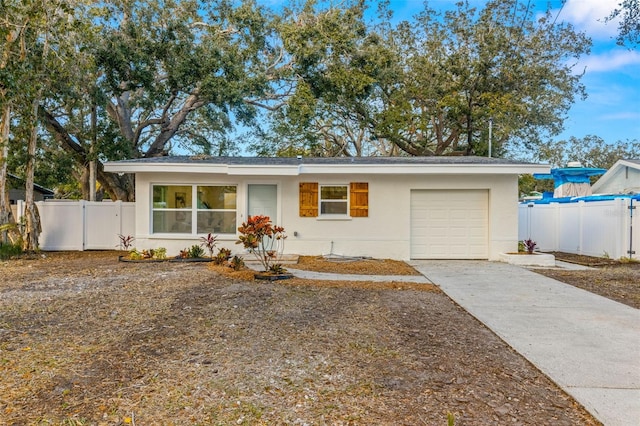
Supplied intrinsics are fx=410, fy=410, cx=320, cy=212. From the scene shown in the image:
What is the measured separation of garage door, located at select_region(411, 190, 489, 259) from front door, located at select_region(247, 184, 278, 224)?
383 cm

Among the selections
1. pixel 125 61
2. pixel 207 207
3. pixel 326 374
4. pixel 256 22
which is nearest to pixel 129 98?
pixel 125 61

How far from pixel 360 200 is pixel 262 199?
272 centimetres

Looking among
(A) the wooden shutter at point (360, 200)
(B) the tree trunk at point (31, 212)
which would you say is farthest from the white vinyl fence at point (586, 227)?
(B) the tree trunk at point (31, 212)

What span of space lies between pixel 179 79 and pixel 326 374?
14.0 metres

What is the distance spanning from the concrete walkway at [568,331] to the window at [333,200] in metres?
3.52

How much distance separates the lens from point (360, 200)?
1122cm

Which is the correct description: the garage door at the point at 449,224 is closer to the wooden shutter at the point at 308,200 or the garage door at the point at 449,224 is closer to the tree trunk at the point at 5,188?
the wooden shutter at the point at 308,200

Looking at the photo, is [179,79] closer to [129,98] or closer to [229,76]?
[229,76]

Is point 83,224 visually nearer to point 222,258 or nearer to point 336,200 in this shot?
point 222,258

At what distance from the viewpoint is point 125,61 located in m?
14.0

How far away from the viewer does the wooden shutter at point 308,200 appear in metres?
11.2

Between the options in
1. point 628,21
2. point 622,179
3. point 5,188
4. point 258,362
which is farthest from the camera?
point 622,179

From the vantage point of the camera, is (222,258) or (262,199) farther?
(262,199)

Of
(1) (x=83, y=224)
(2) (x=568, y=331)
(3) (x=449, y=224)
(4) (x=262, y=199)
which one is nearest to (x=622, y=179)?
(3) (x=449, y=224)
